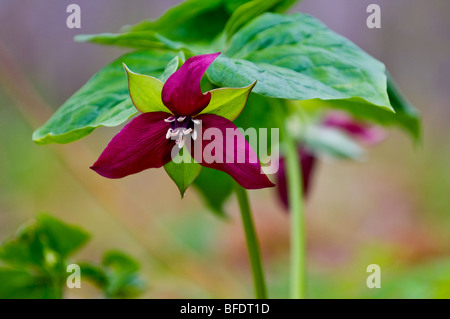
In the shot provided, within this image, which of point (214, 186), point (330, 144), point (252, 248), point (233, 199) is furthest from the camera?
point (233, 199)

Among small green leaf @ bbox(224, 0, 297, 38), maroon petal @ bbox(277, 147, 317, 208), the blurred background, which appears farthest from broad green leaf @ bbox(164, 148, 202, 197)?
the blurred background

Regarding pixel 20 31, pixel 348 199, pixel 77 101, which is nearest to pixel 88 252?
pixel 348 199

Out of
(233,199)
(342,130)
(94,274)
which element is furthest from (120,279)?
(233,199)

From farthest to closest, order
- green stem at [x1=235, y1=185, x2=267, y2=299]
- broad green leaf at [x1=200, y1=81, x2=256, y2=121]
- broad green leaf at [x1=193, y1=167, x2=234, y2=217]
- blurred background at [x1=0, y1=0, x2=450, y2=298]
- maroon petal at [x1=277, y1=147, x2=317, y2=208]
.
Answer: blurred background at [x1=0, y1=0, x2=450, y2=298], maroon petal at [x1=277, y1=147, x2=317, y2=208], broad green leaf at [x1=193, y1=167, x2=234, y2=217], green stem at [x1=235, y1=185, x2=267, y2=299], broad green leaf at [x1=200, y1=81, x2=256, y2=121]

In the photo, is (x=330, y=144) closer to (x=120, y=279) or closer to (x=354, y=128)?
(x=354, y=128)

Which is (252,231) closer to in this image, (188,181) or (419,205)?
(188,181)

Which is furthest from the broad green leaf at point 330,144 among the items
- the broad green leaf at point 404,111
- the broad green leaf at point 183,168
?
the broad green leaf at point 183,168

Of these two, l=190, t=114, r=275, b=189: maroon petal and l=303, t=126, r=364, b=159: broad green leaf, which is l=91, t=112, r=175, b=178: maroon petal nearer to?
l=190, t=114, r=275, b=189: maroon petal
